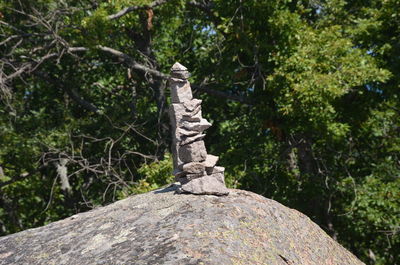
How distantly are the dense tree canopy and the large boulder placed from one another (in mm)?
4923

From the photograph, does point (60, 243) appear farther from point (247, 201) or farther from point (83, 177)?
point (83, 177)

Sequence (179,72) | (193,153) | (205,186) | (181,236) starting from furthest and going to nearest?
(179,72) → (193,153) → (205,186) → (181,236)

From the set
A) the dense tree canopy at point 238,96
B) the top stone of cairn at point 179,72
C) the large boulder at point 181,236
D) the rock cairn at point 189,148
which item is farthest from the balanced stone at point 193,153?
the dense tree canopy at point 238,96

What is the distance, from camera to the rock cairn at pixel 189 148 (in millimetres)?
6012

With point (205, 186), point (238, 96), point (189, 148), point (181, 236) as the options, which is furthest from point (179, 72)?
point (238, 96)

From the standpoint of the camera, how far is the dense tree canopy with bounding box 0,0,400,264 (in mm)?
11805

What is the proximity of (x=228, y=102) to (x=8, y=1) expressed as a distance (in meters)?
6.24

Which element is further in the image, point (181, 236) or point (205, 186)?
point (205, 186)

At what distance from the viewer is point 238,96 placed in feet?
42.7

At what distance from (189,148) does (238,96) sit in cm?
705

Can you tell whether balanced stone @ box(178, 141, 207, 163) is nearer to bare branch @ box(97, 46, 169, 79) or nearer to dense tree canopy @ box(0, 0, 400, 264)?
dense tree canopy @ box(0, 0, 400, 264)

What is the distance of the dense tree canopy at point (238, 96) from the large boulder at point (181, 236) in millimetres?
4923

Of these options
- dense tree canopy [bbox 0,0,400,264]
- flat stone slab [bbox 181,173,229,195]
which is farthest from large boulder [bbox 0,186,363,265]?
dense tree canopy [bbox 0,0,400,264]

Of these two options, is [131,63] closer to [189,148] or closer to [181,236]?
[189,148]
